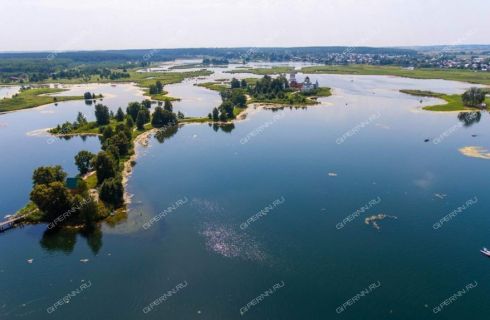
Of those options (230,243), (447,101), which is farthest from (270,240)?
(447,101)

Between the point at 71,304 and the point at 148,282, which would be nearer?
the point at 71,304

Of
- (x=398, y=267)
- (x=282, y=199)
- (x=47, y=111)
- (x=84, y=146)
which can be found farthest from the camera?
(x=47, y=111)

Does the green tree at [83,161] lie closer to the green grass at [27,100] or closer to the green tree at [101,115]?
the green tree at [101,115]

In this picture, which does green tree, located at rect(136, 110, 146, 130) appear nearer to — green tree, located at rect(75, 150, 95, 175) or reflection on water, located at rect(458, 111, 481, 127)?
green tree, located at rect(75, 150, 95, 175)

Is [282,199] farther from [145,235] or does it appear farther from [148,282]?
[148,282]

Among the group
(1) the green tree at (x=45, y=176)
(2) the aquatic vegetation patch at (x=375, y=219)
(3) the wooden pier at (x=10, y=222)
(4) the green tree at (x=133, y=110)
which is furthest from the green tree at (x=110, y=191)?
(4) the green tree at (x=133, y=110)

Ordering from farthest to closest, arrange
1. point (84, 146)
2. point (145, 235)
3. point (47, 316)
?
1. point (84, 146)
2. point (145, 235)
3. point (47, 316)

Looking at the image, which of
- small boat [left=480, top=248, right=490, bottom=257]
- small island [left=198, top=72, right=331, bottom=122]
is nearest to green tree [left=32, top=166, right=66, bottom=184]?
small boat [left=480, top=248, right=490, bottom=257]

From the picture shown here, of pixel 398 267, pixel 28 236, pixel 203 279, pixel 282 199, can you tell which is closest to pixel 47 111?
pixel 28 236

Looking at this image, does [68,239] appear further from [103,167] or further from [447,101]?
[447,101]
